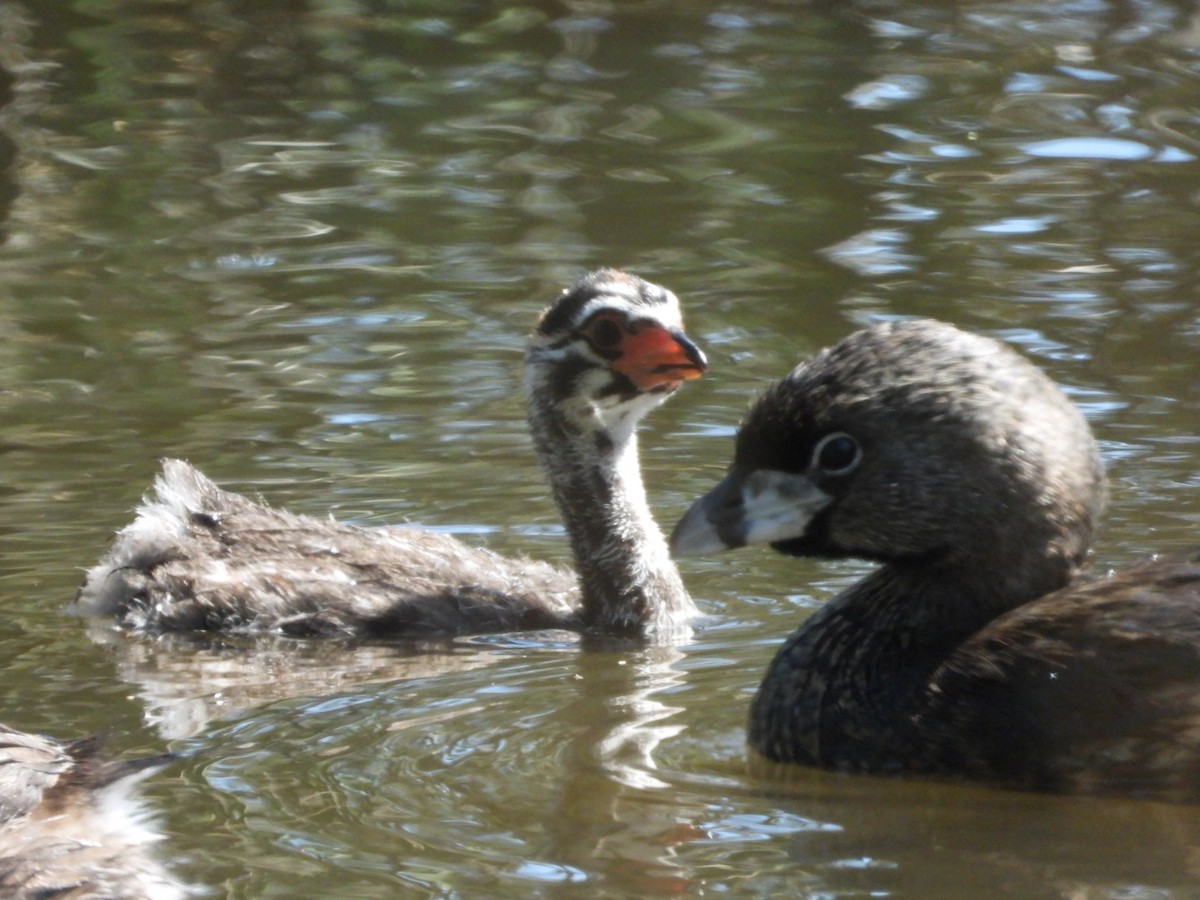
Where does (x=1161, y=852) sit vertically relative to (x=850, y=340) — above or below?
below

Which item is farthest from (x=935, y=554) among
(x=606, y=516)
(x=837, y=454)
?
(x=606, y=516)

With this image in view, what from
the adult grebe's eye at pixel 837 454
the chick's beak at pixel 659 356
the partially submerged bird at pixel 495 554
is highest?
the adult grebe's eye at pixel 837 454

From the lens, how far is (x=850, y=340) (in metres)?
5.88

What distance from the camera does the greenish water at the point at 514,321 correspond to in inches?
209

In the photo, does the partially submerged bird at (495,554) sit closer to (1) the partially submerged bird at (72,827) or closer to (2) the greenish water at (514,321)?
(2) the greenish water at (514,321)

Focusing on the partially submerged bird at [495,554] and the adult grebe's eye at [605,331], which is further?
the adult grebe's eye at [605,331]

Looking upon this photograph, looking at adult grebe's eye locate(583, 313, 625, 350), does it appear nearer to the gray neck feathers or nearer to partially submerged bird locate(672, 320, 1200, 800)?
the gray neck feathers

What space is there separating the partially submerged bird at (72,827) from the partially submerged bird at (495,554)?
6.84 feet

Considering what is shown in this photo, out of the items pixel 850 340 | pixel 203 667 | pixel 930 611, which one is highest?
pixel 850 340

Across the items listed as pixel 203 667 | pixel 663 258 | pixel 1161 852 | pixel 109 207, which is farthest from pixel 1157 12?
pixel 1161 852

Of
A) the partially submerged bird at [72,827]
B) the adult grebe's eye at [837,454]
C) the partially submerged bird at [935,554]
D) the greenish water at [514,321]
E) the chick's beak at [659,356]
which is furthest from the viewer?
the chick's beak at [659,356]

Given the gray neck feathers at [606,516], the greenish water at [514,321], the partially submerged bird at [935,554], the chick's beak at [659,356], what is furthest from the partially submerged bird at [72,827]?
the chick's beak at [659,356]

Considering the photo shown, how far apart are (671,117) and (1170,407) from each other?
5.81m

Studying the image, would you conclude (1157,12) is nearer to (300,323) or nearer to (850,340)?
(300,323)
